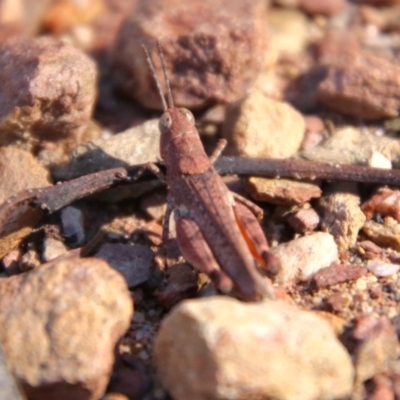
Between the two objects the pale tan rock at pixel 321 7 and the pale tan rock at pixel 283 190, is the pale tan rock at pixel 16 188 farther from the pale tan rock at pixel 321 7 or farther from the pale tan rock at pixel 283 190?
the pale tan rock at pixel 321 7

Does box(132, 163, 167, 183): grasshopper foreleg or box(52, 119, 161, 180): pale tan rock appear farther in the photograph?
box(52, 119, 161, 180): pale tan rock

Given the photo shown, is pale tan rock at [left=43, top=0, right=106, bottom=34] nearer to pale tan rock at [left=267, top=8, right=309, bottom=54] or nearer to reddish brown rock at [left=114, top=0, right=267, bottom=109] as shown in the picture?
reddish brown rock at [left=114, top=0, right=267, bottom=109]

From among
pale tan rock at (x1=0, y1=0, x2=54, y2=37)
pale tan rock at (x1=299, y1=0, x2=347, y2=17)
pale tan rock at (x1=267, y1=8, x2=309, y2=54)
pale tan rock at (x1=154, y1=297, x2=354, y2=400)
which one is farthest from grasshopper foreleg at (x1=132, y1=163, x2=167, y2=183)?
pale tan rock at (x1=299, y1=0, x2=347, y2=17)

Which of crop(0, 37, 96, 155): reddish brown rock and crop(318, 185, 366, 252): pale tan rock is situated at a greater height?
crop(0, 37, 96, 155): reddish brown rock

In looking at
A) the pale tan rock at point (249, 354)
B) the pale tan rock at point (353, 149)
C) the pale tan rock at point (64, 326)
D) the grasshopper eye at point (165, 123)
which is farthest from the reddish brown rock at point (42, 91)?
the pale tan rock at point (249, 354)

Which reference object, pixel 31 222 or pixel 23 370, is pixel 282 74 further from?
pixel 23 370

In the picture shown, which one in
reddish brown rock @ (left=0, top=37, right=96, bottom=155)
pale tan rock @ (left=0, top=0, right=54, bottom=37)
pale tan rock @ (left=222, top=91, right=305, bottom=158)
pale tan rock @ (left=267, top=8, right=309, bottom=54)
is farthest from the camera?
pale tan rock @ (left=0, top=0, right=54, bottom=37)

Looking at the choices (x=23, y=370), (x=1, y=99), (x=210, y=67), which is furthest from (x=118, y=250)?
(x=210, y=67)
